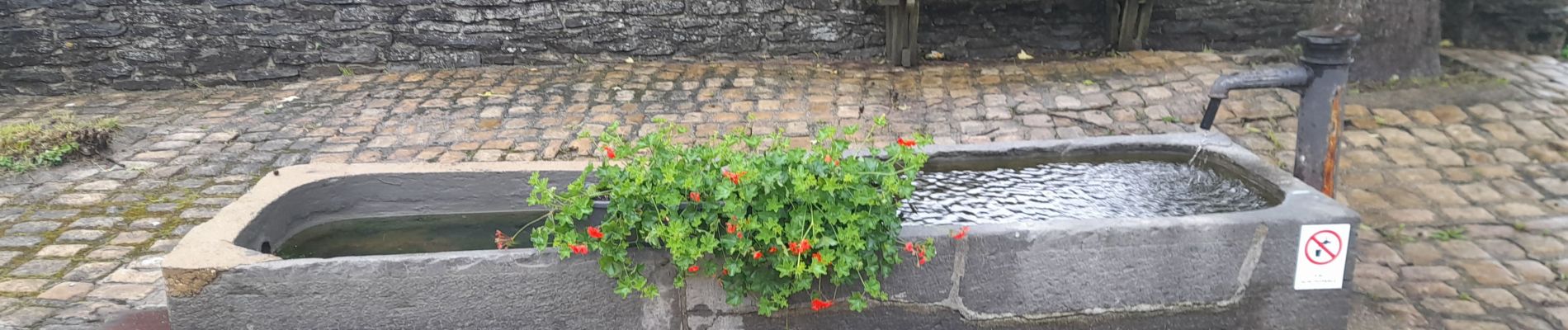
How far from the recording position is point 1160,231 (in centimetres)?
225

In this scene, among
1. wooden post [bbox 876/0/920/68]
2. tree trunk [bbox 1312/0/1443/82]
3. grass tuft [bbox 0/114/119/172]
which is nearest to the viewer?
grass tuft [bbox 0/114/119/172]

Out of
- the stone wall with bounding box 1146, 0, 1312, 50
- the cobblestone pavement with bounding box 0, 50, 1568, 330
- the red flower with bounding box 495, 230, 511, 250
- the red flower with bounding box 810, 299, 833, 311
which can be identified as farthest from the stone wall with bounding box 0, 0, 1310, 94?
the red flower with bounding box 810, 299, 833, 311

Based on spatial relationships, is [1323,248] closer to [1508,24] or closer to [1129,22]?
[1129,22]

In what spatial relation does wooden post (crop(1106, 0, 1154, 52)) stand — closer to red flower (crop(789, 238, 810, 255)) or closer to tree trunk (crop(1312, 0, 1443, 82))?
tree trunk (crop(1312, 0, 1443, 82))

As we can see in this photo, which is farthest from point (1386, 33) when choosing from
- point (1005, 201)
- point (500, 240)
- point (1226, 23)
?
point (500, 240)

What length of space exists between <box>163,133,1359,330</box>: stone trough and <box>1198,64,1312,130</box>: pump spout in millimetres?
315

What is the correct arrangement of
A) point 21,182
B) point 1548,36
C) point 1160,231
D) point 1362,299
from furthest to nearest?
point 1548,36 → point 21,182 → point 1362,299 → point 1160,231

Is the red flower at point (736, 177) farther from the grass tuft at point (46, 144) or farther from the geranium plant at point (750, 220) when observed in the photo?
the grass tuft at point (46, 144)

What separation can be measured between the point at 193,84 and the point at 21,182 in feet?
5.95

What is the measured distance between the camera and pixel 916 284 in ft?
7.43

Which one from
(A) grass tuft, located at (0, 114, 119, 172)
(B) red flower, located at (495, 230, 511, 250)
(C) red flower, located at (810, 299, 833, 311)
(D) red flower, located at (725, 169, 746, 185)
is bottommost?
(A) grass tuft, located at (0, 114, 119, 172)

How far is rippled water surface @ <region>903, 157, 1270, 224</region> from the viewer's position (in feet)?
8.29

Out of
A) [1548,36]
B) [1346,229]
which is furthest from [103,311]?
[1548,36]

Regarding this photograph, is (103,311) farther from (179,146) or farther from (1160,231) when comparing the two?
(1160,231)
